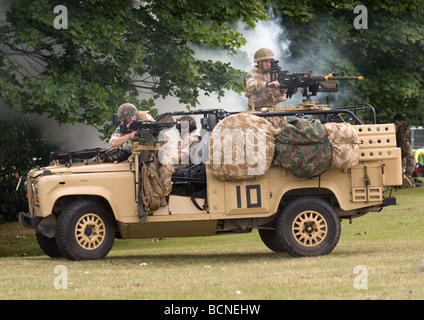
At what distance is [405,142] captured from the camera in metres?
32.7

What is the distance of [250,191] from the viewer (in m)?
12.1

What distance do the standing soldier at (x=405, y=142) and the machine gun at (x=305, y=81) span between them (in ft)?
62.5

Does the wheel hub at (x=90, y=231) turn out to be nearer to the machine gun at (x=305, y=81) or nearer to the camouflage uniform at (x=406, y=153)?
the machine gun at (x=305, y=81)

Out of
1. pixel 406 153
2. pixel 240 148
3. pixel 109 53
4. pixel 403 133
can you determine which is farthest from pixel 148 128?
pixel 406 153

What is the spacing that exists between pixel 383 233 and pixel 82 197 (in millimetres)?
6883

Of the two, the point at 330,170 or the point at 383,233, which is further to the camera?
the point at 383,233

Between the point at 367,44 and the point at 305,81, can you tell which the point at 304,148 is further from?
the point at 367,44

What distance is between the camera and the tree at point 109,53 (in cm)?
1734

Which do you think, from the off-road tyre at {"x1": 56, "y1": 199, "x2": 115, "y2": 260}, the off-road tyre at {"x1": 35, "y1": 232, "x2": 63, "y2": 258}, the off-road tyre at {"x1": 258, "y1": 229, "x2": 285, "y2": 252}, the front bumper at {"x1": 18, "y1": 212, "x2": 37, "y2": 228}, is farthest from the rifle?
the off-road tyre at {"x1": 258, "y1": 229, "x2": 285, "y2": 252}

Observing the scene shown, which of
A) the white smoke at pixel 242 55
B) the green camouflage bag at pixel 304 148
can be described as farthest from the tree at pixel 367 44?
the green camouflage bag at pixel 304 148

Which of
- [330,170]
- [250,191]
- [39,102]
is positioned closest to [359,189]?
[330,170]

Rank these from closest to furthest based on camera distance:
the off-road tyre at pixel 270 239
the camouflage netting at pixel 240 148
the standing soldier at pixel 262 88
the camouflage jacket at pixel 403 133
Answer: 1. the camouflage netting at pixel 240 148
2. the standing soldier at pixel 262 88
3. the off-road tyre at pixel 270 239
4. the camouflage jacket at pixel 403 133

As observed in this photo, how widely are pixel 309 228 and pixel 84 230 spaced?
2.64 m
